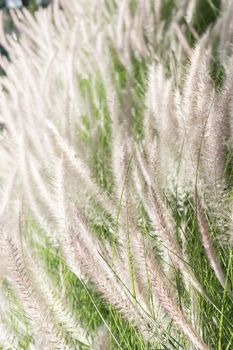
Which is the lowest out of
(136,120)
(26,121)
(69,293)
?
(69,293)

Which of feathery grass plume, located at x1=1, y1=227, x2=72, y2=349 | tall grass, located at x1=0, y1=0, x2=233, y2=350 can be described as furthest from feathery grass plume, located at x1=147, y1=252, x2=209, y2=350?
feathery grass plume, located at x1=1, y1=227, x2=72, y2=349

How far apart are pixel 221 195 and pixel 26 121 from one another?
693 millimetres

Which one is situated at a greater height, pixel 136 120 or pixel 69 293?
pixel 136 120

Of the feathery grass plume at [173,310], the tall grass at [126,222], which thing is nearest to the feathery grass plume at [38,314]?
the tall grass at [126,222]

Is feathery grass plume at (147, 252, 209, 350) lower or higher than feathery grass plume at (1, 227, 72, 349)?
lower

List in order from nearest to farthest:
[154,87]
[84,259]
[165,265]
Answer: [84,259]
[165,265]
[154,87]

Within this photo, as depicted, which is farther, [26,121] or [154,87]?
[26,121]

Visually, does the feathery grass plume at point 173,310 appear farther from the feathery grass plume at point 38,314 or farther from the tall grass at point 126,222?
the feathery grass plume at point 38,314

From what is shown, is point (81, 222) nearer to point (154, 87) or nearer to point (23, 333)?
point (23, 333)

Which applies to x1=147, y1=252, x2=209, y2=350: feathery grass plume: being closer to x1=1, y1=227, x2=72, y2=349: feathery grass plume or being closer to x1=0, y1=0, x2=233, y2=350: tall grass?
x1=0, y1=0, x2=233, y2=350: tall grass

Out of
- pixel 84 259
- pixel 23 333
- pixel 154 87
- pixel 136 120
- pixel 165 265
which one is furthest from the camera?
pixel 136 120

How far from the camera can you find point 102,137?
5.11 feet

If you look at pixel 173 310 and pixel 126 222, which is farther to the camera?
pixel 126 222

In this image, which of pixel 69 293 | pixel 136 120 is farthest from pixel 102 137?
pixel 69 293
